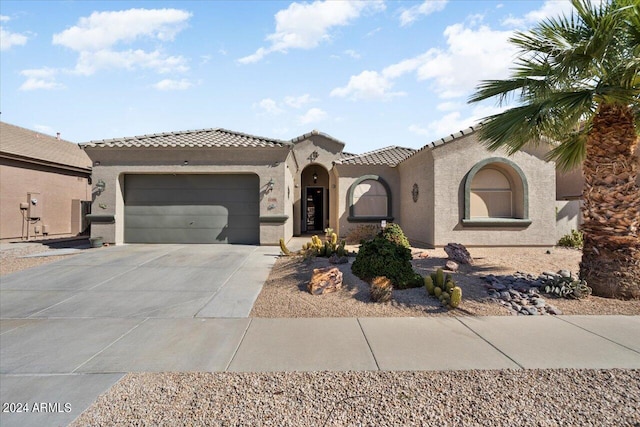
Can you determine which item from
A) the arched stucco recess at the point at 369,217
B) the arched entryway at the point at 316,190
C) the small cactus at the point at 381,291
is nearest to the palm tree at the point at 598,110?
the small cactus at the point at 381,291

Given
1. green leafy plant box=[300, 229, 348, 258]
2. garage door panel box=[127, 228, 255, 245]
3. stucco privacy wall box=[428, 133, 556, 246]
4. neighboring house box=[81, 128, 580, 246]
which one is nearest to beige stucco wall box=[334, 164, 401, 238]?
neighboring house box=[81, 128, 580, 246]

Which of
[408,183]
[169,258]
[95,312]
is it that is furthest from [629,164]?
[169,258]

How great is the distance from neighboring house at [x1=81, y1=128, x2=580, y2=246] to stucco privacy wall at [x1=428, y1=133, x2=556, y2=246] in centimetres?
4

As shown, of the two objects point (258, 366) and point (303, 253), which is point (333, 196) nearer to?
point (303, 253)

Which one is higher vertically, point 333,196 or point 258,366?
point 333,196

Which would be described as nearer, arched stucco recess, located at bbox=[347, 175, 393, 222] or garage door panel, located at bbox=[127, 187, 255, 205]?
garage door panel, located at bbox=[127, 187, 255, 205]

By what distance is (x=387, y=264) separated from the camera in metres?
6.88

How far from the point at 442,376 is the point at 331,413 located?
4.61 feet

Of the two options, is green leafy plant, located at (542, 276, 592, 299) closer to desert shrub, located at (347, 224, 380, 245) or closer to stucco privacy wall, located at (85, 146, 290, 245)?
desert shrub, located at (347, 224, 380, 245)

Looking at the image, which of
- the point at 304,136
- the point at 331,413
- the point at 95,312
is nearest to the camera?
the point at 331,413

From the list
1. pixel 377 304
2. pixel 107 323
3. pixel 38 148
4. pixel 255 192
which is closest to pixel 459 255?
pixel 377 304

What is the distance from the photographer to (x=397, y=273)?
22.2 ft

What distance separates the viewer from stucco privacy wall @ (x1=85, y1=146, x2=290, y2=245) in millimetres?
12945

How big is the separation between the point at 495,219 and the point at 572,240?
3421 mm
